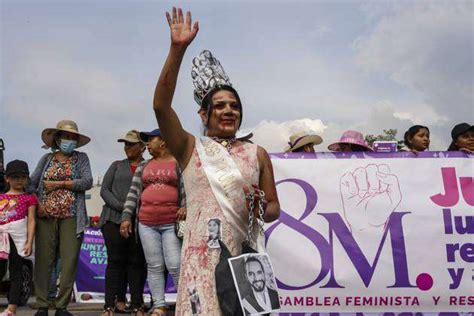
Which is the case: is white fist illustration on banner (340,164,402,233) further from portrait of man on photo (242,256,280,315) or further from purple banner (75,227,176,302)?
purple banner (75,227,176,302)

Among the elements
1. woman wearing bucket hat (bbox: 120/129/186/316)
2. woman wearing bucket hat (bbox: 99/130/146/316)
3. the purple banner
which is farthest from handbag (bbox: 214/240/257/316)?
the purple banner

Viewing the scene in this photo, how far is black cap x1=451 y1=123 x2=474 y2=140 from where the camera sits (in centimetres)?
632

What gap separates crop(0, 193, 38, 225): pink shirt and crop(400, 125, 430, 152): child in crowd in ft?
12.5

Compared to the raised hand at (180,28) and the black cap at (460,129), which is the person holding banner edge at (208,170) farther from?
the black cap at (460,129)

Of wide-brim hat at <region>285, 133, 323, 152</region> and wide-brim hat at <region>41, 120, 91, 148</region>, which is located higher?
wide-brim hat at <region>41, 120, 91, 148</region>

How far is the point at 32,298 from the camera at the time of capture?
470 inches

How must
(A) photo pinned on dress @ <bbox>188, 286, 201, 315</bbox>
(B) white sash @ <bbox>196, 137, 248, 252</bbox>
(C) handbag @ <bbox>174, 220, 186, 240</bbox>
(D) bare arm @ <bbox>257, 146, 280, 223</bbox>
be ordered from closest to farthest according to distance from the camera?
(A) photo pinned on dress @ <bbox>188, 286, 201, 315</bbox> → (B) white sash @ <bbox>196, 137, 248, 252</bbox> → (D) bare arm @ <bbox>257, 146, 280, 223</bbox> → (C) handbag @ <bbox>174, 220, 186, 240</bbox>

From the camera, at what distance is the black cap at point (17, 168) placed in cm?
614

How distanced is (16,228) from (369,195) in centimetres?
335

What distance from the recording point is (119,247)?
6.23m

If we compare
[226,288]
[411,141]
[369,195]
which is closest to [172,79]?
[226,288]

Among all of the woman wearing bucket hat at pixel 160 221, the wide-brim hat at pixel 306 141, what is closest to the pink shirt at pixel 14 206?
the woman wearing bucket hat at pixel 160 221

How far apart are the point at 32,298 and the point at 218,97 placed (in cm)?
1021

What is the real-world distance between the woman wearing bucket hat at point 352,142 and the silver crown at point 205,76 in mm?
3616
